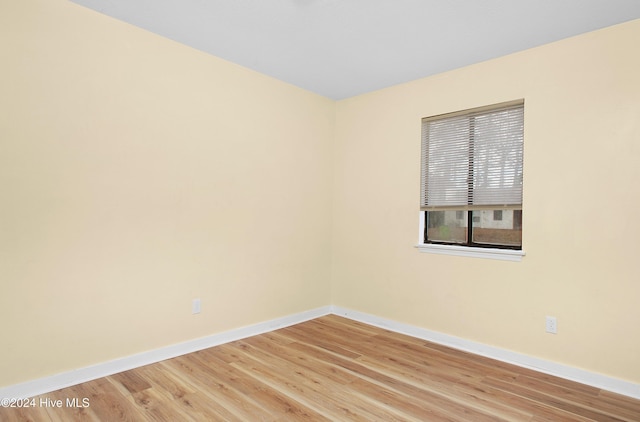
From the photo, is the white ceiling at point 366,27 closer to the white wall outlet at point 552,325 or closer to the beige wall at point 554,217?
→ the beige wall at point 554,217

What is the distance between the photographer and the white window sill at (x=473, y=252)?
2.94m

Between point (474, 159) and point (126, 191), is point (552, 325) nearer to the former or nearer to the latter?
point (474, 159)

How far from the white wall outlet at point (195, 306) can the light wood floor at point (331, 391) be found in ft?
1.12

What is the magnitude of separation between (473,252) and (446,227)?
1.39ft

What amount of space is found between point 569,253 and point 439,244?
3.53 feet

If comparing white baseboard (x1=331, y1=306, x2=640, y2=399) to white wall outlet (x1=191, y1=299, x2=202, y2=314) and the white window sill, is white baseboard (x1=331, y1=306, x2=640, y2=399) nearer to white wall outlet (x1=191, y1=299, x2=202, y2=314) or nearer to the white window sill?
the white window sill

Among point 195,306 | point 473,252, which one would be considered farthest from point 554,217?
point 195,306

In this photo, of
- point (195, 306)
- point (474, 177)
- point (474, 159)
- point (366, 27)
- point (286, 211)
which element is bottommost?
point (195, 306)

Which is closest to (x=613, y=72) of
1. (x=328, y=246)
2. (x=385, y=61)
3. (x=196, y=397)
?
(x=385, y=61)

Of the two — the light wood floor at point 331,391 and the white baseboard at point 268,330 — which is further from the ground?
the white baseboard at point 268,330

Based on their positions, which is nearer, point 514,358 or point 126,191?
point 126,191

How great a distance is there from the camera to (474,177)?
127 inches

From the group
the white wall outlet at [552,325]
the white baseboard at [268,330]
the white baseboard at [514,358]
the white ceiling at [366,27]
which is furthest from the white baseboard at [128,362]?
the white ceiling at [366,27]

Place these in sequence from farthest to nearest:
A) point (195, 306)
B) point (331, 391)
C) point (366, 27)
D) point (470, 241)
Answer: point (470, 241) < point (195, 306) < point (366, 27) < point (331, 391)
